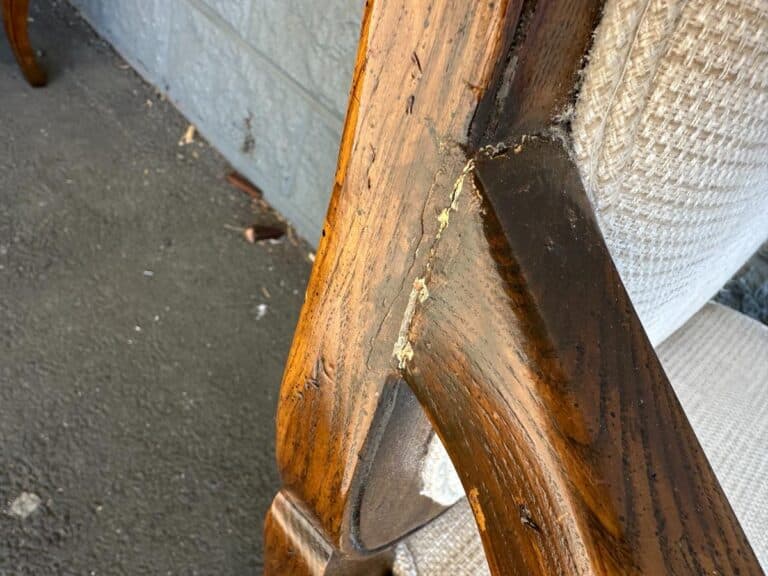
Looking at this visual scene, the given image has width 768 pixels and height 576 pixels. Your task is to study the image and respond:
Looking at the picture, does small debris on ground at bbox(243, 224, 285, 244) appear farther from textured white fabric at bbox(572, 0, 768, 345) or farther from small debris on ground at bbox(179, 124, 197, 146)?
textured white fabric at bbox(572, 0, 768, 345)

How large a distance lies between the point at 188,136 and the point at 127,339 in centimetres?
60

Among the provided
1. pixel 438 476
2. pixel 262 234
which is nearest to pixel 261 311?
pixel 262 234

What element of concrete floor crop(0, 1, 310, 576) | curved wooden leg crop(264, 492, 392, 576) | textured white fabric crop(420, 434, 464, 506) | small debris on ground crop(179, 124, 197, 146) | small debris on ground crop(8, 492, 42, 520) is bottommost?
small debris on ground crop(8, 492, 42, 520)

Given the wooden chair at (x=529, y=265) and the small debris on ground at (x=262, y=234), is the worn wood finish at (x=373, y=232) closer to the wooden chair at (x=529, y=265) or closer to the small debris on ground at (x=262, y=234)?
the wooden chair at (x=529, y=265)

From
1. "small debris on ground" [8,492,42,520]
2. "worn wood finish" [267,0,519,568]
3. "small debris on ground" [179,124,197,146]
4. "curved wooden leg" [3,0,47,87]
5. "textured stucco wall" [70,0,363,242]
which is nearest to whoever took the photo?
"worn wood finish" [267,0,519,568]

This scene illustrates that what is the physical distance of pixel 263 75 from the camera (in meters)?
1.36

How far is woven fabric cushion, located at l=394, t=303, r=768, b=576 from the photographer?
1.73 feet

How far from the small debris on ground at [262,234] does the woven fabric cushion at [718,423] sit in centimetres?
89

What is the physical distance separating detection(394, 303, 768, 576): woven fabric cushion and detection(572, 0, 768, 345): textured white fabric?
225 millimetres

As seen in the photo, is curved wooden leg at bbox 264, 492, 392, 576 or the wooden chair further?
curved wooden leg at bbox 264, 492, 392, 576

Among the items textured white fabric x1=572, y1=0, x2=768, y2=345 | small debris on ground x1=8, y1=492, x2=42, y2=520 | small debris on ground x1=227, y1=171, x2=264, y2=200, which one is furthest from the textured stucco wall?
textured white fabric x1=572, y1=0, x2=768, y2=345

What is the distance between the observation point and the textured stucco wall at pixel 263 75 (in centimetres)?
121

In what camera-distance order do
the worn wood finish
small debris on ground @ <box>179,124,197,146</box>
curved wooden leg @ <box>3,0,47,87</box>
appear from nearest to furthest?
1. the worn wood finish
2. curved wooden leg @ <box>3,0,47,87</box>
3. small debris on ground @ <box>179,124,197,146</box>

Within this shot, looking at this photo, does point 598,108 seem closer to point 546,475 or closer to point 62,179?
point 546,475
